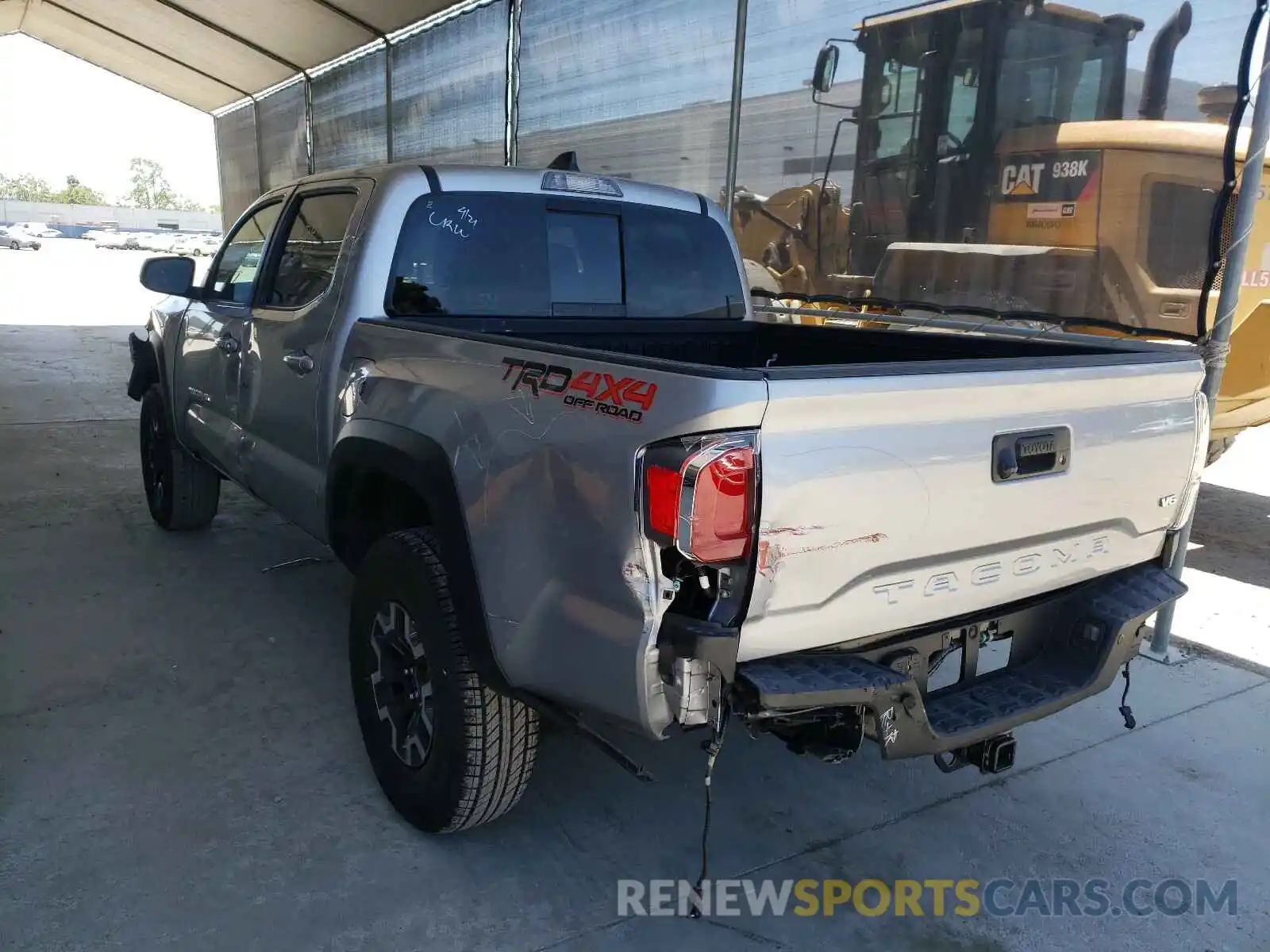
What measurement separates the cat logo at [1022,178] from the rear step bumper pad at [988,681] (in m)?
3.38

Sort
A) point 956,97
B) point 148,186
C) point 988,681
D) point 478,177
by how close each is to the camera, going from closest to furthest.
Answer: point 988,681
point 478,177
point 956,97
point 148,186

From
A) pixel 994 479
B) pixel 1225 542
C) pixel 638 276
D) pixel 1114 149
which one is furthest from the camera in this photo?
pixel 1225 542

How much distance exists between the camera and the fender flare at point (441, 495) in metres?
2.45

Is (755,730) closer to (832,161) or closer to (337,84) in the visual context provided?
(832,161)

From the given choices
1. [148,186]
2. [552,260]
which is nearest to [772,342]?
[552,260]

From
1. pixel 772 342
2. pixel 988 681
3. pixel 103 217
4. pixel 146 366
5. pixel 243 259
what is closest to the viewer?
pixel 988 681

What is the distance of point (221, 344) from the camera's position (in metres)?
4.34

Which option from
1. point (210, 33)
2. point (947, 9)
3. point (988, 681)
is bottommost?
point (988, 681)

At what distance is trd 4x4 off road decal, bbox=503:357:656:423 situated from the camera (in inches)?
79.4

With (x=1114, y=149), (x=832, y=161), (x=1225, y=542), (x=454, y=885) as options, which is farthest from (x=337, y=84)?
(x=454, y=885)

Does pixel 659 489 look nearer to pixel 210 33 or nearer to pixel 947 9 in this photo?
pixel 947 9

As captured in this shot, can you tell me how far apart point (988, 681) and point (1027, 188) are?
156 inches

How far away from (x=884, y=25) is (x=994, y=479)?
482 centimetres

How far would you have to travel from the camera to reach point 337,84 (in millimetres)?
12859
